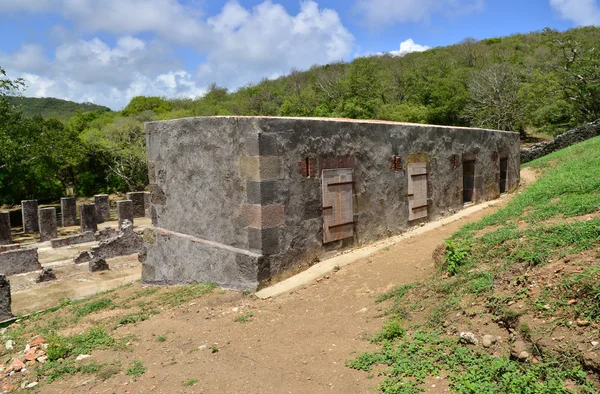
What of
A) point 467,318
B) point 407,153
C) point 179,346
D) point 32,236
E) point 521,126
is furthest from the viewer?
point 521,126

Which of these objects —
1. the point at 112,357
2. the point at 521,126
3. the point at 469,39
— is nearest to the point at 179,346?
the point at 112,357

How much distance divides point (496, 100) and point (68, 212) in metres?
28.9

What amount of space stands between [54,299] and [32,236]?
1350cm

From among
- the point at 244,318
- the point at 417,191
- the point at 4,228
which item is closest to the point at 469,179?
the point at 417,191

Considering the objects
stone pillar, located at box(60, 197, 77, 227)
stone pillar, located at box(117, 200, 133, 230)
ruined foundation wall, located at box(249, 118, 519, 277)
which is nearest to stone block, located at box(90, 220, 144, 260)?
stone pillar, located at box(117, 200, 133, 230)

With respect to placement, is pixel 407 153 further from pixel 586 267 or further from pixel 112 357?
pixel 112 357

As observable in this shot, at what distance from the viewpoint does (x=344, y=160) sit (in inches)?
308

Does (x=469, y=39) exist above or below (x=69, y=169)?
above

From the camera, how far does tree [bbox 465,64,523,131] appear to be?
30078 mm

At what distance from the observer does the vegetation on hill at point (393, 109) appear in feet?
80.5

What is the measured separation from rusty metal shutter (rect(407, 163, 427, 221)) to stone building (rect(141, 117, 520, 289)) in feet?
0.07

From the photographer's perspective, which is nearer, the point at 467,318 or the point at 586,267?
the point at 586,267

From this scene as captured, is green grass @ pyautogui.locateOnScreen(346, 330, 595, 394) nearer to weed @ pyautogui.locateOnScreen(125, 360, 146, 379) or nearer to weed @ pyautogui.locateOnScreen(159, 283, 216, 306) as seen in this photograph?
weed @ pyautogui.locateOnScreen(125, 360, 146, 379)

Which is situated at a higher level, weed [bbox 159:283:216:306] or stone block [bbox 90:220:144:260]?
weed [bbox 159:283:216:306]
